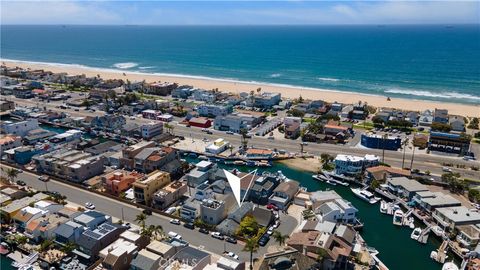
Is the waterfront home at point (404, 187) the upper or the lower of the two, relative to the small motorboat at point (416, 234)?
upper

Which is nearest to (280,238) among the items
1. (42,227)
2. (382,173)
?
(382,173)

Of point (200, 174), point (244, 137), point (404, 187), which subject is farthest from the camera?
point (244, 137)

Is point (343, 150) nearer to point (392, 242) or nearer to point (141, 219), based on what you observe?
point (392, 242)

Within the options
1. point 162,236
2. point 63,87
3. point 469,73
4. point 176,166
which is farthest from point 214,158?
point 469,73

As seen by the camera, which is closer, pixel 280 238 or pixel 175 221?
pixel 280 238

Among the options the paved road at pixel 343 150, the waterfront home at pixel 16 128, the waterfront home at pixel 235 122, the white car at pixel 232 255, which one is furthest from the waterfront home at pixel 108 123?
the white car at pixel 232 255

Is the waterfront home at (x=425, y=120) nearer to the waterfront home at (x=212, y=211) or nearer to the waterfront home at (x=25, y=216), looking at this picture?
the waterfront home at (x=212, y=211)
